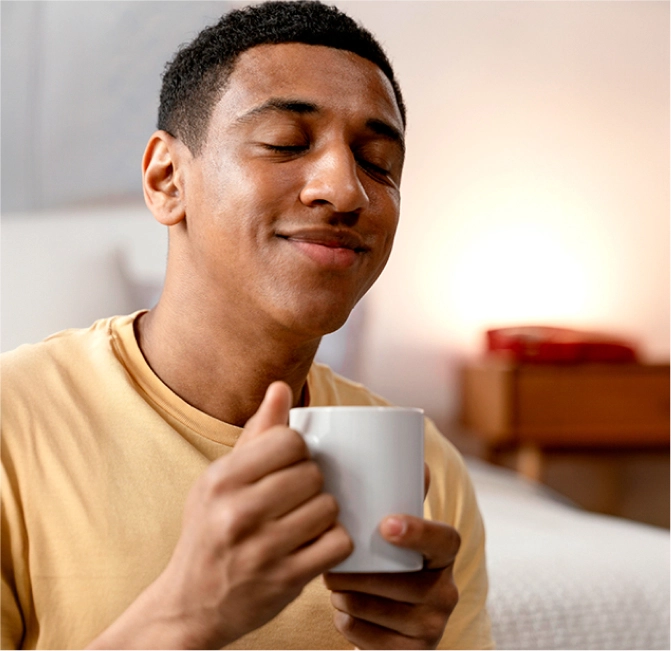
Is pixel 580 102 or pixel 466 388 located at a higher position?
pixel 580 102

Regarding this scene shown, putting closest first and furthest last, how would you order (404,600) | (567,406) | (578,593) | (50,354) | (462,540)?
(404,600) < (50,354) < (462,540) < (578,593) < (567,406)

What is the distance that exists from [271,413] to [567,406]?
2.53 meters

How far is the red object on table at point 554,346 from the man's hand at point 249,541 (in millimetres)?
2474

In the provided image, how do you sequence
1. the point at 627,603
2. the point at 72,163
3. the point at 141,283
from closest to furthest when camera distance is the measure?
the point at 627,603
the point at 141,283
the point at 72,163

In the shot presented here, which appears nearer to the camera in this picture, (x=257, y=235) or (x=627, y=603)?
(x=257, y=235)

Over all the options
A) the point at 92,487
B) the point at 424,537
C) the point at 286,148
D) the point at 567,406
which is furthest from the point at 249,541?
the point at 567,406

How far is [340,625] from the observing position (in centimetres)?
67

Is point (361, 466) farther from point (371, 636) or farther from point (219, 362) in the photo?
point (219, 362)

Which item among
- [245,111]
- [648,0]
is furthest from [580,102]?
[245,111]

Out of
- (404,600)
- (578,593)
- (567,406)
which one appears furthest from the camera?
(567,406)

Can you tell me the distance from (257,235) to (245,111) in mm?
136

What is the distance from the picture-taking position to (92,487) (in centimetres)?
75

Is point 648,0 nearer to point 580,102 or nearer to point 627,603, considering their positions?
point 580,102

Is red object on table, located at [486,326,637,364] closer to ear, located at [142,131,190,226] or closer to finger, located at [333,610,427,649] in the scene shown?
ear, located at [142,131,190,226]
